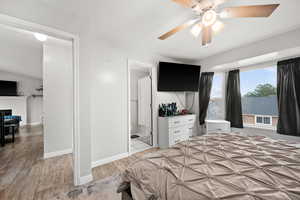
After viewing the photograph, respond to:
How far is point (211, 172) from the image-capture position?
34.7 inches

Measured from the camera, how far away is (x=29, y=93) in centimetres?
656

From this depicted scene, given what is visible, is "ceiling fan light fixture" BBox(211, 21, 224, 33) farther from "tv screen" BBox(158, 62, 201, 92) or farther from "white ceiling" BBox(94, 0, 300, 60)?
"tv screen" BBox(158, 62, 201, 92)

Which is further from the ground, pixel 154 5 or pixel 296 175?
pixel 154 5

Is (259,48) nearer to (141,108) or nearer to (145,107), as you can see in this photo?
(145,107)

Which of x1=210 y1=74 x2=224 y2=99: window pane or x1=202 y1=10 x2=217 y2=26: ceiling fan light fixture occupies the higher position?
x1=202 y1=10 x2=217 y2=26: ceiling fan light fixture

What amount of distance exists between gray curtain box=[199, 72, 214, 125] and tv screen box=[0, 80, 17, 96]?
8.71 m

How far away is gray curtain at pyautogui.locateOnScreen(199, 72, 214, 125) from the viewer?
344 centimetres

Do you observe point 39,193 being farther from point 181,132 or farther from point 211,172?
point 181,132

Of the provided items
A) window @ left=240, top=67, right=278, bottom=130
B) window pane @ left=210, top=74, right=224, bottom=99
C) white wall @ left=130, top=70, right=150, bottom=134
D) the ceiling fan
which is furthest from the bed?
white wall @ left=130, top=70, right=150, bottom=134

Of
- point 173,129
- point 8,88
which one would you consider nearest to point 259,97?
point 173,129

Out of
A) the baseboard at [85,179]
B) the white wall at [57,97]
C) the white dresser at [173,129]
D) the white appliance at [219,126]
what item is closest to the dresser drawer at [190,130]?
the white dresser at [173,129]

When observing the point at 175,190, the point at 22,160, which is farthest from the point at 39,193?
the point at 175,190

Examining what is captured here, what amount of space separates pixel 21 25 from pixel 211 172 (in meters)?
2.59

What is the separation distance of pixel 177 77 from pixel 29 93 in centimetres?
823
